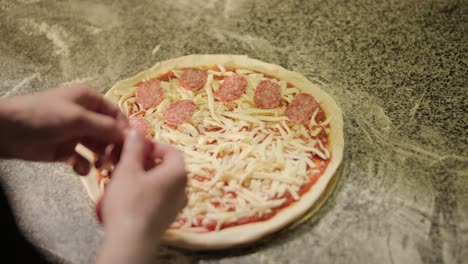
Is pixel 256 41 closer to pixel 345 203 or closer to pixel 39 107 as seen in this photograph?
pixel 345 203

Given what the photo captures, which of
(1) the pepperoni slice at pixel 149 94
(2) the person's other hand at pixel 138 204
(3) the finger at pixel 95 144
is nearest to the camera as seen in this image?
(2) the person's other hand at pixel 138 204

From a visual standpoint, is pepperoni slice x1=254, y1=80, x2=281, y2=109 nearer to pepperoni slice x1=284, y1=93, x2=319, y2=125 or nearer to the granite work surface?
pepperoni slice x1=284, y1=93, x2=319, y2=125

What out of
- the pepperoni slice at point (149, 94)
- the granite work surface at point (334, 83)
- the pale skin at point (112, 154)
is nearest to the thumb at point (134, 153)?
the pale skin at point (112, 154)

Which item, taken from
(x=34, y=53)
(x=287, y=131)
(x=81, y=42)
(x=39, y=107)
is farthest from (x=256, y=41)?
(x=39, y=107)

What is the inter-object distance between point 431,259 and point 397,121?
643 millimetres

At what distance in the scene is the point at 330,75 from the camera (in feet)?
7.29

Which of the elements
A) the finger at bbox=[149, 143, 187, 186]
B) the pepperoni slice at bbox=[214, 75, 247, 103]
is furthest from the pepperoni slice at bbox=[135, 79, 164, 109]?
the finger at bbox=[149, 143, 187, 186]

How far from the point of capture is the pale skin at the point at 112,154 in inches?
45.7

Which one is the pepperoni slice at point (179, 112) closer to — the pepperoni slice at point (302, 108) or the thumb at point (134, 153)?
the pepperoni slice at point (302, 108)

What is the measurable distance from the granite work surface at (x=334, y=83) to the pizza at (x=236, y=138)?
0.36 feet

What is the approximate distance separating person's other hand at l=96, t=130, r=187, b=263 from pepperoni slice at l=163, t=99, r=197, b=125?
0.54 metres

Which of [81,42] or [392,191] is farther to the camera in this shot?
[81,42]

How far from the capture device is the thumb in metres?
1.25

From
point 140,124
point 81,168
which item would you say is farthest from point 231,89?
point 81,168
